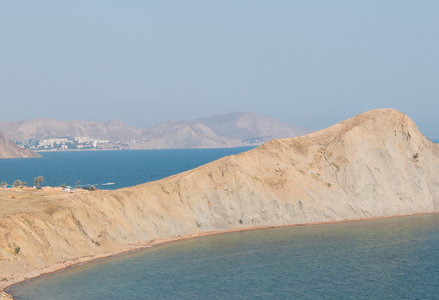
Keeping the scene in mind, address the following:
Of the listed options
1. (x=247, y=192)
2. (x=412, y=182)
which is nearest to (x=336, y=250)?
(x=247, y=192)

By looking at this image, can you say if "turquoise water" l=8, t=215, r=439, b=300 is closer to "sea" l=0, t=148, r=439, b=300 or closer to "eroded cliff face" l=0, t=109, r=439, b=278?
"sea" l=0, t=148, r=439, b=300

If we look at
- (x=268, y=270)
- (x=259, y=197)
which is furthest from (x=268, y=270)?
(x=259, y=197)

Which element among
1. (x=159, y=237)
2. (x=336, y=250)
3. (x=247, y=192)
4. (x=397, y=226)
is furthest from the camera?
(x=247, y=192)

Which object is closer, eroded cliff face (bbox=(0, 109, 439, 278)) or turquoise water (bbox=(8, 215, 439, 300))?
turquoise water (bbox=(8, 215, 439, 300))

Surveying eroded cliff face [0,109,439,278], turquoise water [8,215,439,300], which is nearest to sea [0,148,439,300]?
turquoise water [8,215,439,300]

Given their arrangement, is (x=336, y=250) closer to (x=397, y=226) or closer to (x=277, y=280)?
(x=277, y=280)

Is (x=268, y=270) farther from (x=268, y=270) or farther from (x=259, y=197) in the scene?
(x=259, y=197)

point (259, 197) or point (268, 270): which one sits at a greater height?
point (259, 197)
